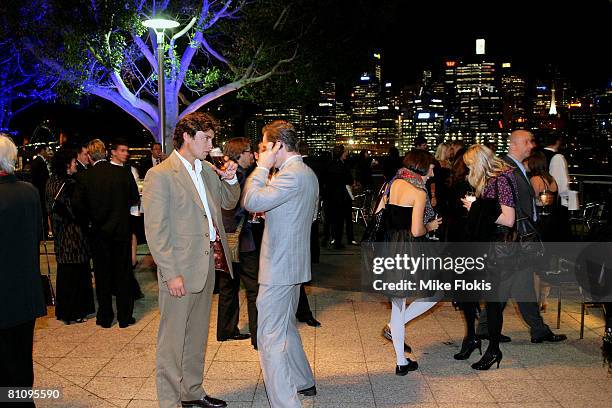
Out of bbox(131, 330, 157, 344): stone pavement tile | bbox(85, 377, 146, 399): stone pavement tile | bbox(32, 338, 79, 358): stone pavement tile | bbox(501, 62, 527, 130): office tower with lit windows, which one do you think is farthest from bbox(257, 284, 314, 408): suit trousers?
bbox(501, 62, 527, 130): office tower with lit windows

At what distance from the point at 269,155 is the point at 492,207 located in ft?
7.52

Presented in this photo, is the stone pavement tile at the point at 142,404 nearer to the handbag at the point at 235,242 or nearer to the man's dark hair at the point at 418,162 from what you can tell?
the handbag at the point at 235,242

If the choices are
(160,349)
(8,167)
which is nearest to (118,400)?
(160,349)

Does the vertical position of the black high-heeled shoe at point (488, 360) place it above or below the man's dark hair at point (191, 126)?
below

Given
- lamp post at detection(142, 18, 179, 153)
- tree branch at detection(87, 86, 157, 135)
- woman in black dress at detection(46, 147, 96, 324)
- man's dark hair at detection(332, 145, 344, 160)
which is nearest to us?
woman in black dress at detection(46, 147, 96, 324)

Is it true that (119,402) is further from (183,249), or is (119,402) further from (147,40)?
(147,40)

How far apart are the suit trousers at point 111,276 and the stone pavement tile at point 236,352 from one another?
1.36 m

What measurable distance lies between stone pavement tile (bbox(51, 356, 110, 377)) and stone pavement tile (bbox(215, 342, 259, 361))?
1.03 m

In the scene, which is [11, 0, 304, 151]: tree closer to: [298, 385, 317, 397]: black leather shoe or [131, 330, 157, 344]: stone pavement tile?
[131, 330, 157, 344]: stone pavement tile

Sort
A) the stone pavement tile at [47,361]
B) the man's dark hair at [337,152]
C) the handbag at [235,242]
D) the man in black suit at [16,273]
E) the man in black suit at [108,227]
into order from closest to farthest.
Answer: the man in black suit at [16,273], the stone pavement tile at [47,361], the handbag at [235,242], the man in black suit at [108,227], the man's dark hair at [337,152]

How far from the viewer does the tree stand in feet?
47.4

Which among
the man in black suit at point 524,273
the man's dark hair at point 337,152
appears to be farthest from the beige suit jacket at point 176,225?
the man's dark hair at point 337,152

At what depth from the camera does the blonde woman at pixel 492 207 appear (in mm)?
5570

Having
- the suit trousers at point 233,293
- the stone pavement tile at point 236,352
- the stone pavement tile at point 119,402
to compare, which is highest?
the suit trousers at point 233,293
